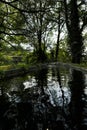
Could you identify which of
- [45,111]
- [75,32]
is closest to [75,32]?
[75,32]

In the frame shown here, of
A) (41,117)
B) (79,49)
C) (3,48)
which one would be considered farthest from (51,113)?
(79,49)

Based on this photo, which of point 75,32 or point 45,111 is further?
point 75,32

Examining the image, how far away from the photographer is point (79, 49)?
1006 inches

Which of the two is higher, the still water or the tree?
the tree

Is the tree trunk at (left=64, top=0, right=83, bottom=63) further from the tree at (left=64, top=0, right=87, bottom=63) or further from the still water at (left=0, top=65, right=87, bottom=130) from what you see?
the still water at (left=0, top=65, right=87, bottom=130)

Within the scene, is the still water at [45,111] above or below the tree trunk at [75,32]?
below

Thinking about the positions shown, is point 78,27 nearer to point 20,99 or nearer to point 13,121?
point 20,99

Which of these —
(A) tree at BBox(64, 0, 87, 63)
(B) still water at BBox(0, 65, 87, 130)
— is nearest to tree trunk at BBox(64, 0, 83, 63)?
(A) tree at BBox(64, 0, 87, 63)

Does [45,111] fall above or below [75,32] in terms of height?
below

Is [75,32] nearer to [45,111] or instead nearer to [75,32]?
[75,32]

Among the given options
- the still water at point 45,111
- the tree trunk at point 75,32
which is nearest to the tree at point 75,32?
the tree trunk at point 75,32

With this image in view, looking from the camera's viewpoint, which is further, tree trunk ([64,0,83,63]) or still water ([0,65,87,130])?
tree trunk ([64,0,83,63])

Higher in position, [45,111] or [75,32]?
[75,32]

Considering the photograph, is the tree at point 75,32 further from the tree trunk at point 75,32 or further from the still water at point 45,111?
the still water at point 45,111
